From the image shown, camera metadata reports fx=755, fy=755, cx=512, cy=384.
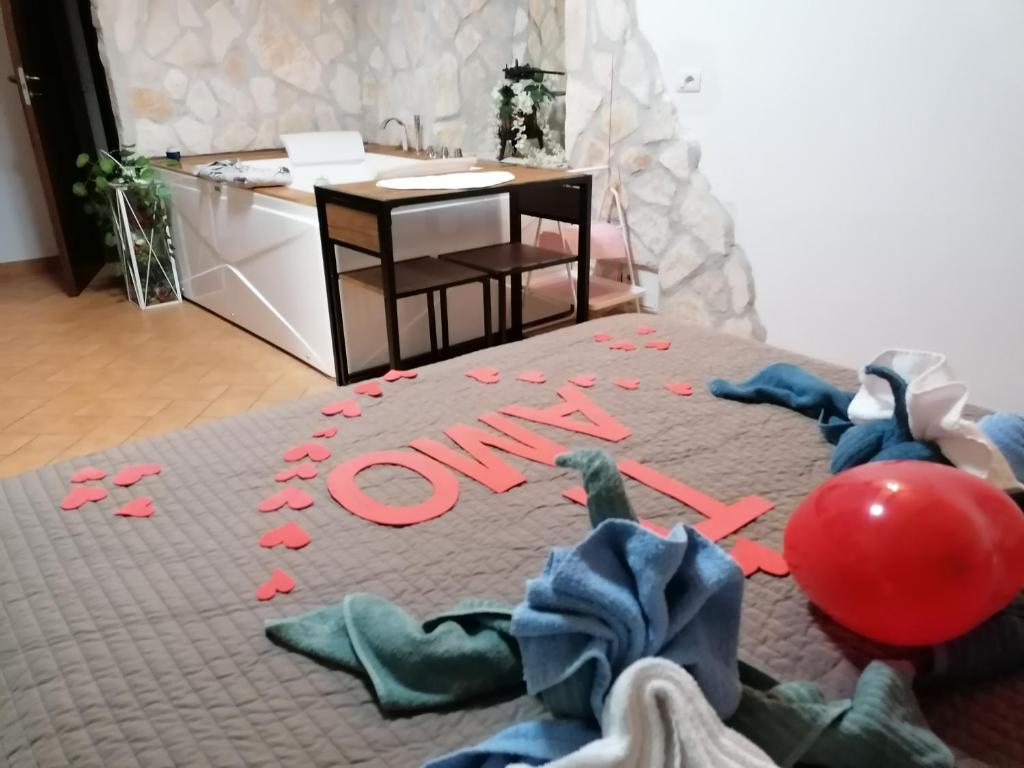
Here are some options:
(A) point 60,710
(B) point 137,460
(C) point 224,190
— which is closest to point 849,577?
(A) point 60,710

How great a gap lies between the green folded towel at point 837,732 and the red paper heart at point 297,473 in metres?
0.80

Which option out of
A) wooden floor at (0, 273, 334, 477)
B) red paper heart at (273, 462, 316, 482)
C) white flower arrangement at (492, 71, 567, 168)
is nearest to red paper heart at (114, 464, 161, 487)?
red paper heart at (273, 462, 316, 482)

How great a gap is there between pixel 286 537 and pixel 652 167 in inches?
93.5

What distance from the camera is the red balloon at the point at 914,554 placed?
0.83 metres

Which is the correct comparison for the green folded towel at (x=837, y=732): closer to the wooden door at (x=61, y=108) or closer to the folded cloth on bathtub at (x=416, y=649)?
the folded cloth on bathtub at (x=416, y=649)

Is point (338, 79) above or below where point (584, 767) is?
above

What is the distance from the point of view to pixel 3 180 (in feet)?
13.4

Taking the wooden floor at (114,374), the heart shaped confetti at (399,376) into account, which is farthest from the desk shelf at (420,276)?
the heart shaped confetti at (399,376)

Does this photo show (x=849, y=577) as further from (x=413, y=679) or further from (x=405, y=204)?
(x=405, y=204)

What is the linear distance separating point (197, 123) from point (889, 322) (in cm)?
362

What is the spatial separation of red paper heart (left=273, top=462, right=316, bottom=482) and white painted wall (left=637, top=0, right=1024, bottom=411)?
198 cm

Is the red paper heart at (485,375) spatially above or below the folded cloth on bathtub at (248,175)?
below

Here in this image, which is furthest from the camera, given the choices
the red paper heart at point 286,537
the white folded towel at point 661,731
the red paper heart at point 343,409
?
the red paper heart at point 343,409

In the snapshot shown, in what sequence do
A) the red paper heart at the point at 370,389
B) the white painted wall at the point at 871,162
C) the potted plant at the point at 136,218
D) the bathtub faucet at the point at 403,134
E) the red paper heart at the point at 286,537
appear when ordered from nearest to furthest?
the red paper heart at the point at 286,537, the red paper heart at the point at 370,389, the white painted wall at the point at 871,162, the potted plant at the point at 136,218, the bathtub faucet at the point at 403,134
